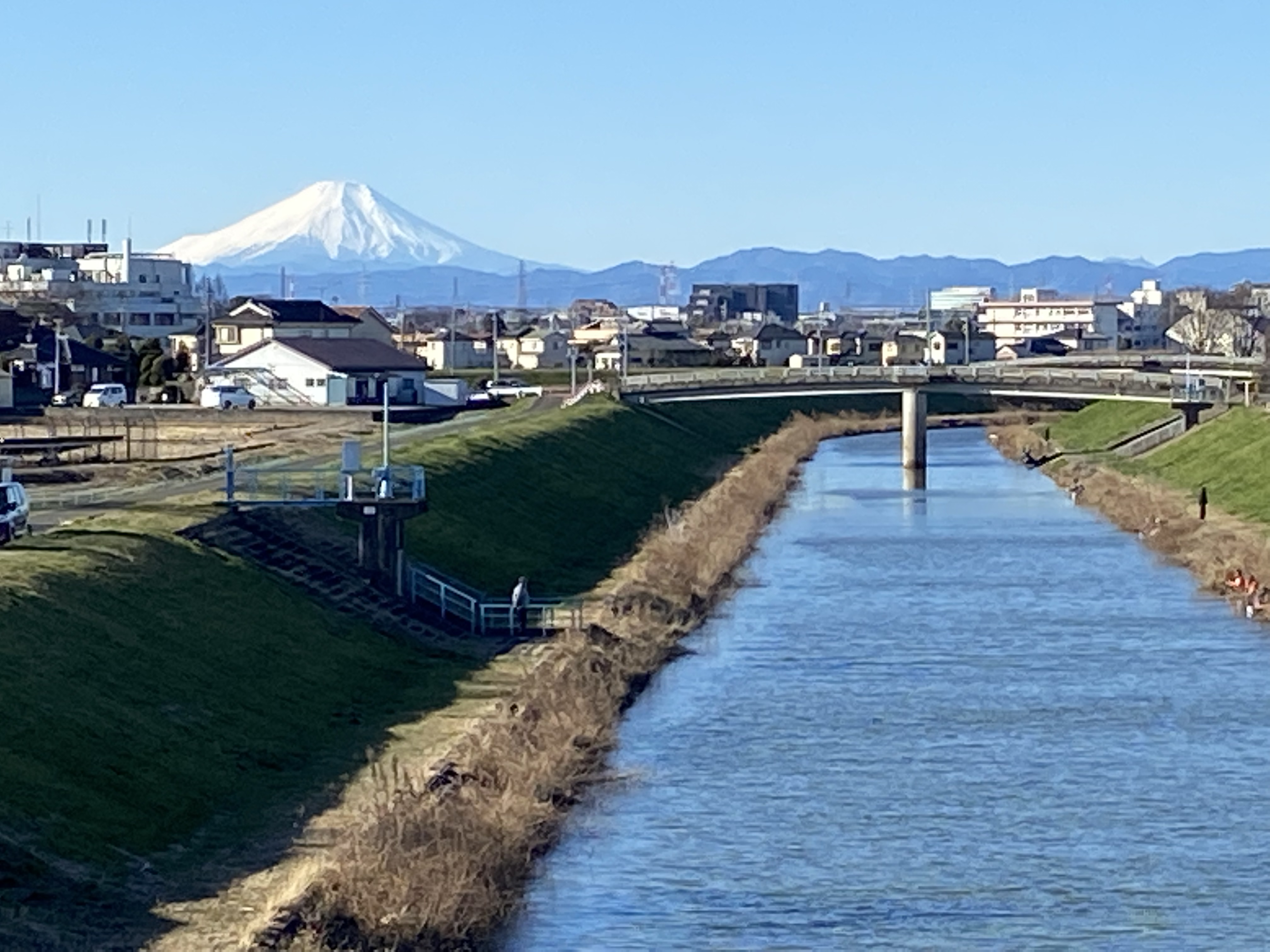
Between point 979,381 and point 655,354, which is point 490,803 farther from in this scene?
point 655,354

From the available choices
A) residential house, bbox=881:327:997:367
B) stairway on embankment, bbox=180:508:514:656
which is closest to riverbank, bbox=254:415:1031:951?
stairway on embankment, bbox=180:508:514:656

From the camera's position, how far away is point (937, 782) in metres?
22.9

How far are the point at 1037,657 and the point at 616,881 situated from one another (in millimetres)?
13178

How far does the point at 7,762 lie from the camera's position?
18.4 metres

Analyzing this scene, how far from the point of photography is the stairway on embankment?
2973 centimetres

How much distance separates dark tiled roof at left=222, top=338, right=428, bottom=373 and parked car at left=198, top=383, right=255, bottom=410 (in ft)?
7.64

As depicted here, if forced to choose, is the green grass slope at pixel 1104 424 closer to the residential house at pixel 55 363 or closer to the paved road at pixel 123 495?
the residential house at pixel 55 363

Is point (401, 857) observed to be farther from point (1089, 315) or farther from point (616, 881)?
point (1089, 315)

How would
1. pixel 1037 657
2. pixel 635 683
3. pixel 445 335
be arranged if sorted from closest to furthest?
1. pixel 635 683
2. pixel 1037 657
3. pixel 445 335

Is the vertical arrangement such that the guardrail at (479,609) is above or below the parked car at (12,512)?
below

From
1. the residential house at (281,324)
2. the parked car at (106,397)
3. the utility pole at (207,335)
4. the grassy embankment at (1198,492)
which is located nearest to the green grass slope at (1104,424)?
the grassy embankment at (1198,492)

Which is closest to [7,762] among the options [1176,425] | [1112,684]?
[1112,684]

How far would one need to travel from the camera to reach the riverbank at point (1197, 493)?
41.9 m

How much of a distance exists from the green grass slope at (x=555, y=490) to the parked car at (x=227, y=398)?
27.9 ft
